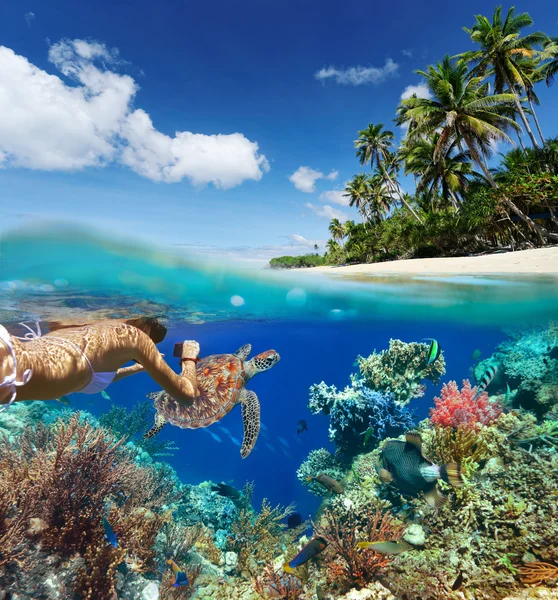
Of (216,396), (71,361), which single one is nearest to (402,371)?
(216,396)

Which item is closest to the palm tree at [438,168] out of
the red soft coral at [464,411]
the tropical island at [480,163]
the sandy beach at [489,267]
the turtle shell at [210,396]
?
the tropical island at [480,163]

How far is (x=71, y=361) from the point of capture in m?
2.41

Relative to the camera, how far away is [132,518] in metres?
5.75

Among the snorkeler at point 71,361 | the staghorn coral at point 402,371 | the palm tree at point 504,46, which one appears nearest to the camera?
the snorkeler at point 71,361

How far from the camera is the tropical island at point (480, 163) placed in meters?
19.6

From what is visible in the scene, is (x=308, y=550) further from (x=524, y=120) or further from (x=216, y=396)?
(x=524, y=120)

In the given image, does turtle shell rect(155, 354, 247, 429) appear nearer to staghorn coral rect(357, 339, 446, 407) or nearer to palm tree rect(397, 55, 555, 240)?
staghorn coral rect(357, 339, 446, 407)

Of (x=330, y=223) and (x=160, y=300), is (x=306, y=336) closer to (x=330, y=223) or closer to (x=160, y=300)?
(x=160, y=300)

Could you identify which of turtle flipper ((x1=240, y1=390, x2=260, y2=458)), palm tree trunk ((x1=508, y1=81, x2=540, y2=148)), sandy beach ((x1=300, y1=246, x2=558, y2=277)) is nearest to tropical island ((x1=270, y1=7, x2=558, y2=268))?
palm tree trunk ((x1=508, y1=81, x2=540, y2=148))

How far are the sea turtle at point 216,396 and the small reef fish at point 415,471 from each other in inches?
96.0

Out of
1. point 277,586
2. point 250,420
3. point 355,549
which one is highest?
point 250,420

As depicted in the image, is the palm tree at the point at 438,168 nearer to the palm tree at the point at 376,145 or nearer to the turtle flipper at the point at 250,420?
the palm tree at the point at 376,145

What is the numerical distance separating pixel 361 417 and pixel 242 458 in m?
3.58

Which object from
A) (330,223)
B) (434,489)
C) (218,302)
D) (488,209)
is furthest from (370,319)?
(330,223)
